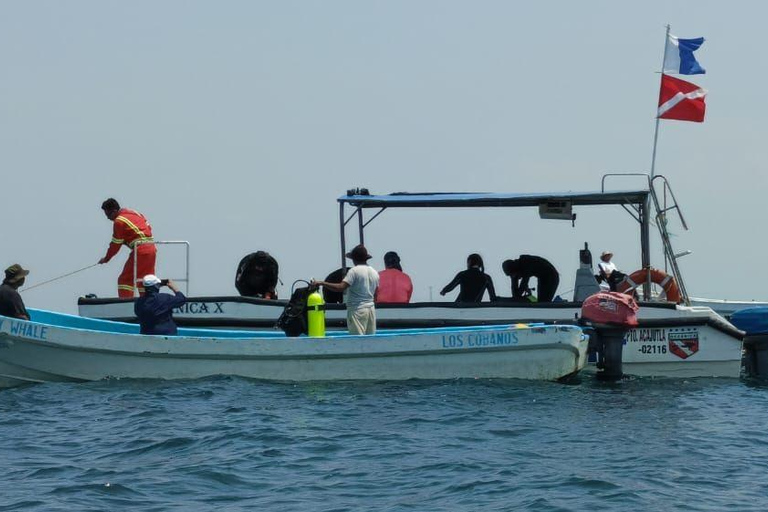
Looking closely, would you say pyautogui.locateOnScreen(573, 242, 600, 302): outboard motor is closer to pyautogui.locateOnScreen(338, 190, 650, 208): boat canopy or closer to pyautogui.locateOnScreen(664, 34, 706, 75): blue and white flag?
pyautogui.locateOnScreen(338, 190, 650, 208): boat canopy

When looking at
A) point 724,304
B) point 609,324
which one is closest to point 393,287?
point 609,324

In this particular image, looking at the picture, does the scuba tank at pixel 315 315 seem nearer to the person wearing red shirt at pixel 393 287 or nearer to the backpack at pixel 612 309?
the person wearing red shirt at pixel 393 287

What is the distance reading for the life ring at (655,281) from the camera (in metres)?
16.3

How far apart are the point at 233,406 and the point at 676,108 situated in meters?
8.51

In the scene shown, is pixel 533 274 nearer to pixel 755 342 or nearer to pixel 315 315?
pixel 755 342

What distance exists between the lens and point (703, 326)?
15680 millimetres

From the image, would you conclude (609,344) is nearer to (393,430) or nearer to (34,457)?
(393,430)

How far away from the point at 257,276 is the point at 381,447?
6.45 meters

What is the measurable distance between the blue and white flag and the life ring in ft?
10.3

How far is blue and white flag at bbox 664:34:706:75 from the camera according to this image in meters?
17.5

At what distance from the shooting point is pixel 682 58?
17.6 m

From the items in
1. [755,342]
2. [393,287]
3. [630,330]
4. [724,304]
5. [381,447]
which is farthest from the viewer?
[724,304]

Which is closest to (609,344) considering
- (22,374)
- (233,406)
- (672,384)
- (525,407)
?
(672,384)

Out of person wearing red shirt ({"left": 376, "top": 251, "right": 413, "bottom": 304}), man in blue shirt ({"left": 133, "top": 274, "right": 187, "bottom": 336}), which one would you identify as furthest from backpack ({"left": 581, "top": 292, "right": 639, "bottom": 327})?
man in blue shirt ({"left": 133, "top": 274, "right": 187, "bottom": 336})
